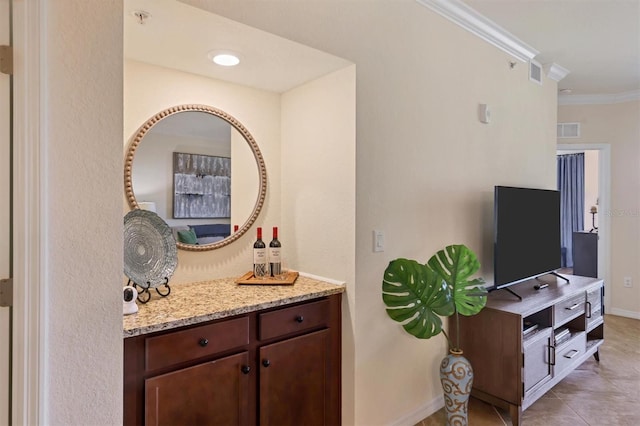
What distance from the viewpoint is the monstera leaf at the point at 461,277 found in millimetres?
2059

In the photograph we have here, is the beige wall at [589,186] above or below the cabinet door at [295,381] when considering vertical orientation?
above

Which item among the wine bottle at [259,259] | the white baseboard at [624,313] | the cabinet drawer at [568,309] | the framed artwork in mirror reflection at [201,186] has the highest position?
the framed artwork in mirror reflection at [201,186]

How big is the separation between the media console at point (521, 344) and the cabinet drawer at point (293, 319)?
1138 mm

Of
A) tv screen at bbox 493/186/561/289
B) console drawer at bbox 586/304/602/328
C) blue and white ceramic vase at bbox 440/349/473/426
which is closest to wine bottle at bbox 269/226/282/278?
blue and white ceramic vase at bbox 440/349/473/426

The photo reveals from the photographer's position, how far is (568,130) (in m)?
4.61

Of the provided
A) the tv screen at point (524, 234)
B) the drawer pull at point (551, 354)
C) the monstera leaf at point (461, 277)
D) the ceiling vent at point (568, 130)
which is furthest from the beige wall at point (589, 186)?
the monstera leaf at point (461, 277)

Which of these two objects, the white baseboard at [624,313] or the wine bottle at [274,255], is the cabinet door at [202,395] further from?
the white baseboard at [624,313]

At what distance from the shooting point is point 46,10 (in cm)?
111

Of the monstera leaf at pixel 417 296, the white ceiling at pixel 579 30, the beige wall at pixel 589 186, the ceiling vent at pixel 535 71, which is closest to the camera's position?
the monstera leaf at pixel 417 296

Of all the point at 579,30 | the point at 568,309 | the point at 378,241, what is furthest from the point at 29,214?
the point at 579,30

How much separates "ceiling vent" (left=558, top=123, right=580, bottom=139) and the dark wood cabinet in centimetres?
410

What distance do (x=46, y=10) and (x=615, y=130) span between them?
18.0ft

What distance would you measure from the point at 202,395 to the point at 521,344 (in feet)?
5.93

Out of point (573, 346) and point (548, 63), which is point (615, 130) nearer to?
point (548, 63)
